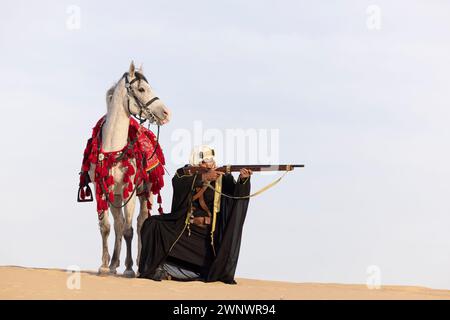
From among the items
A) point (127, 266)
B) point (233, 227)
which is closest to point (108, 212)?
point (127, 266)

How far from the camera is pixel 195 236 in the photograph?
65.7 feet

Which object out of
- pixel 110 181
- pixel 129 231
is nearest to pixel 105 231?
pixel 129 231

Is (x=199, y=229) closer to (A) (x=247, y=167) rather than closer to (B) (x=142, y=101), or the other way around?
(A) (x=247, y=167)

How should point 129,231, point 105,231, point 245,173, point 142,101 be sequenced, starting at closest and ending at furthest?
point 245,173, point 142,101, point 105,231, point 129,231

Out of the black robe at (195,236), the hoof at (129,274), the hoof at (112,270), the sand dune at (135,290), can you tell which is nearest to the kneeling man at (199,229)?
the black robe at (195,236)

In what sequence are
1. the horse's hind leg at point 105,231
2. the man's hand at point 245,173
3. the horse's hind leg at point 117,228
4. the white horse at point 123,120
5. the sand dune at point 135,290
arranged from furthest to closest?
the horse's hind leg at point 117,228
the horse's hind leg at point 105,231
the white horse at point 123,120
the man's hand at point 245,173
the sand dune at point 135,290

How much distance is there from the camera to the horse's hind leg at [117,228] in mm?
20606

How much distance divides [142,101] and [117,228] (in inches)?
90.6

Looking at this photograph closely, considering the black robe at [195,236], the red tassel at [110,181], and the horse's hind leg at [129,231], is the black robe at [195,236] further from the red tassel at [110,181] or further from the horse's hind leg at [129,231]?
the red tassel at [110,181]

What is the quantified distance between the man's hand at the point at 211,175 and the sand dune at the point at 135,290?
5.80ft
